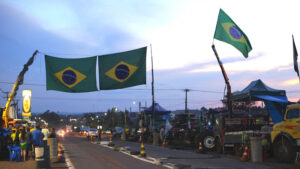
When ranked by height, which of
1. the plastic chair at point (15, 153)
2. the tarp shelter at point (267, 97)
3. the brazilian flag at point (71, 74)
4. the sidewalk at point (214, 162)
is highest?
the brazilian flag at point (71, 74)

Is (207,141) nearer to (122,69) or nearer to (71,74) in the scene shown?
(122,69)

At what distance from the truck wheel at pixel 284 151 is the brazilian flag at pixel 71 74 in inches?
491

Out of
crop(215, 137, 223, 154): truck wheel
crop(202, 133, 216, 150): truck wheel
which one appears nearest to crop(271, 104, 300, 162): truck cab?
crop(215, 137, 223, 154): truck wheel

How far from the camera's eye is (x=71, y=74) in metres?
23.7

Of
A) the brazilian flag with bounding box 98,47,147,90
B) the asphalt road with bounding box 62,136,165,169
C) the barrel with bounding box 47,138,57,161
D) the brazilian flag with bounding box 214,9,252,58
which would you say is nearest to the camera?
the asphalt road with bounding box 62,136,165,169

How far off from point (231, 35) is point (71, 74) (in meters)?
10.7

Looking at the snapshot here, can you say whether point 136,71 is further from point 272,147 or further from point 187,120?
point 272,147

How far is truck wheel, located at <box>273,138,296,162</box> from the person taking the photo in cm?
1509

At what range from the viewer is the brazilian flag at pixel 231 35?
71.6ft

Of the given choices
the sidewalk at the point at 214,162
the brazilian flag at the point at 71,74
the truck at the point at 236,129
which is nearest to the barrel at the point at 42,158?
the sidewalk at the point at 214,162

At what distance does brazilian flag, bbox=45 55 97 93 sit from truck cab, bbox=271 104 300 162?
12.4 meters

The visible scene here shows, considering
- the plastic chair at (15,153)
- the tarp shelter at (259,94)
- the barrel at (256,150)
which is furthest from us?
the tarp shelter at (259,94)

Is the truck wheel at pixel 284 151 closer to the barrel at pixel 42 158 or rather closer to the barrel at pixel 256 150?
the barrel at pixel 256 150

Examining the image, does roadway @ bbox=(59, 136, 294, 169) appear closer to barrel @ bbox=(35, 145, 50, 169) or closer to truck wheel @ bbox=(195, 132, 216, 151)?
barrel @ bbox=(35, 145, 50, 169)
